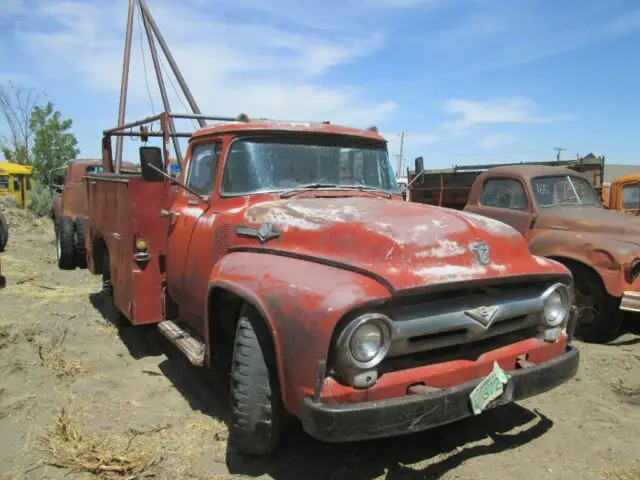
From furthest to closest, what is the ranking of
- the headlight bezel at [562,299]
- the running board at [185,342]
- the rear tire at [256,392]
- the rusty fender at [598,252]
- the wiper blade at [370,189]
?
the rusty fender at [598,252] < the wiper blade at [370,189] < the running board at [185,342] < the headlight bezel at [562,299] < the rear tire at [256,392]

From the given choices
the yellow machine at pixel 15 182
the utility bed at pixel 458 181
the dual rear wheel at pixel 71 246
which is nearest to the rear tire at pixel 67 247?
the dual rear wheel at pixel 71 246

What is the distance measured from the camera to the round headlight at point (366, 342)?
104 inches

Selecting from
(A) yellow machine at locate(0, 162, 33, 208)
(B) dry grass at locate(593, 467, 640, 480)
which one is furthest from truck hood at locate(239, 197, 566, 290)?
A: (A) yellow machine at locate(0, 162, 33, 208)

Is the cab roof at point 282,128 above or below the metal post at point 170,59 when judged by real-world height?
below

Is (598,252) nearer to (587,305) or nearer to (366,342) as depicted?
(587,305)

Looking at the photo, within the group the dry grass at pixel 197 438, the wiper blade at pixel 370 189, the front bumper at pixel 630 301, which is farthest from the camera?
the front bumper at pixel 630 301

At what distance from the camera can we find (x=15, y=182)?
79.6 feet

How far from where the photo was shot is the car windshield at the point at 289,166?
157 inches

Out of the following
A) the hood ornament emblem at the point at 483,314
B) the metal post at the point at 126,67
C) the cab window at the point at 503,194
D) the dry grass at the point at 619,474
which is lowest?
the dry grass at the point at 619,474

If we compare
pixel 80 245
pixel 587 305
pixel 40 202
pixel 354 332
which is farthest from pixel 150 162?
pixel 40 202

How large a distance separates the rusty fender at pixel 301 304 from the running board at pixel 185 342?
0.91 meters

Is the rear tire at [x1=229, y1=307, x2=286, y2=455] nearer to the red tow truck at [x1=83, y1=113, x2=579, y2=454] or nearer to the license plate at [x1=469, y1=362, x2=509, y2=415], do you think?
the red tow truck at [x1=83, y1=113, x2=579, y2=454]

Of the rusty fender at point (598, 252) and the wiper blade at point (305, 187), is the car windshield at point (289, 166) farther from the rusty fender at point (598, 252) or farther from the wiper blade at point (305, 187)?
the rusty fender at point (598, 252)

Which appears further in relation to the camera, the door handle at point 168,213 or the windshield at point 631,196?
the windshield at point 631,196
